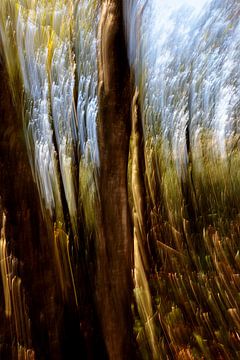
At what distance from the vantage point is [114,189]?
1635mm

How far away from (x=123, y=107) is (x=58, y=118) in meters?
0.22

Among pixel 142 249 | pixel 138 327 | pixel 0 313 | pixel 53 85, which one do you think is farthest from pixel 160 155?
pixel 0 313

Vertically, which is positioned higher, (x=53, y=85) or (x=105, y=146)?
(x=53, y=85)

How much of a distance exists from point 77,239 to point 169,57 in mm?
676

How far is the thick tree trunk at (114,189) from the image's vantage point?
161cm

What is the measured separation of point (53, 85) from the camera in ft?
5.36

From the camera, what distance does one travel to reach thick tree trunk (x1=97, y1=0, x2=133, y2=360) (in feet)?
5.29

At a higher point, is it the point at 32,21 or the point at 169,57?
the point at 32,21

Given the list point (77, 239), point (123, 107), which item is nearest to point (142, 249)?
point (77, 239)

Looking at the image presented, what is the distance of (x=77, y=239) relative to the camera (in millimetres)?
1631

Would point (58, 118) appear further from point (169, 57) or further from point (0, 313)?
point (0, 313)

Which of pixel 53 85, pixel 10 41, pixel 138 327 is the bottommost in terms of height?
pixel 138 327

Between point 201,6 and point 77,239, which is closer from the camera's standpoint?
point 201,6

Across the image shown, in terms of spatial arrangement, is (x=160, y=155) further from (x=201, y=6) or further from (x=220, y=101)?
(x=201, y=6)
